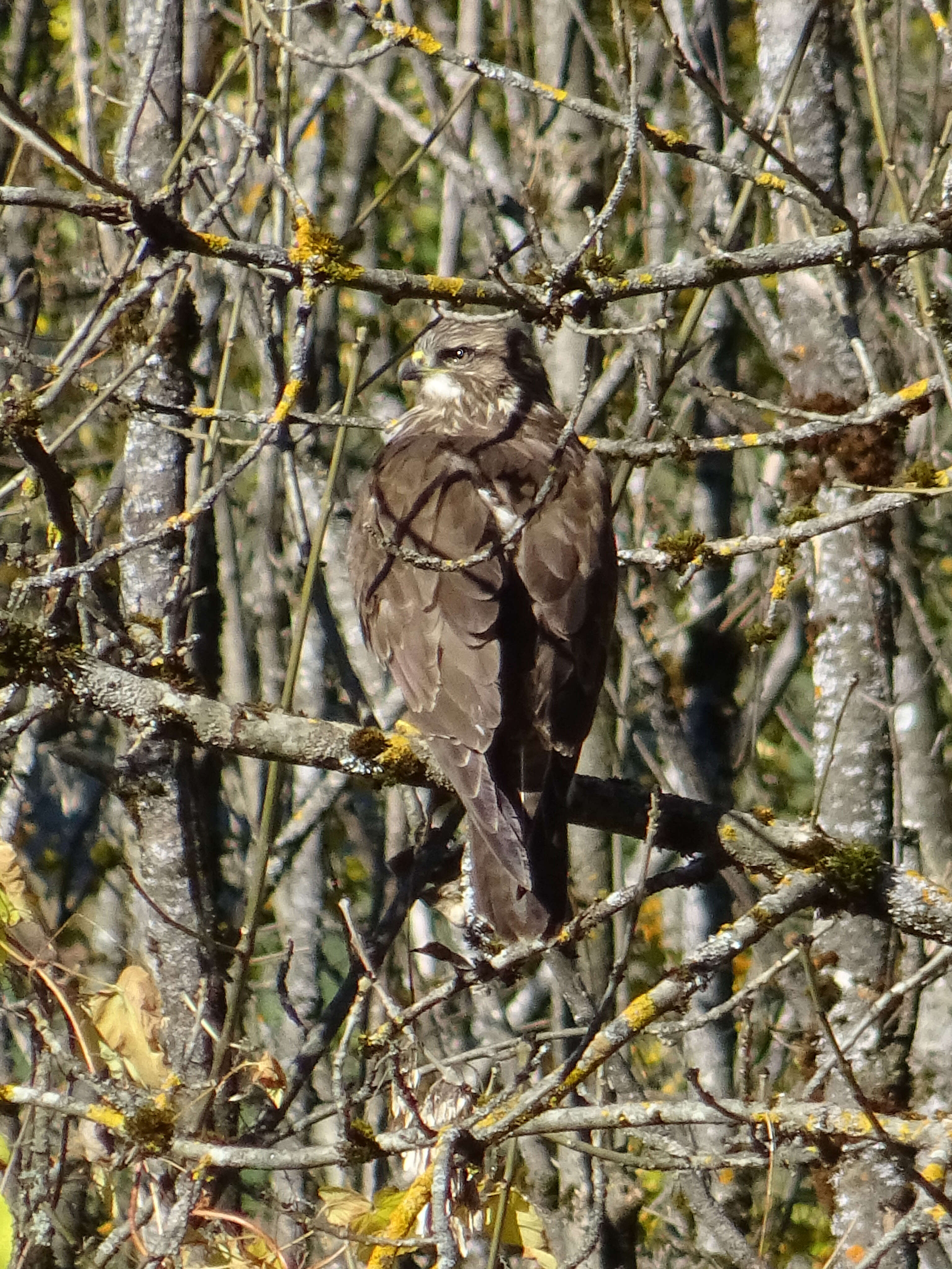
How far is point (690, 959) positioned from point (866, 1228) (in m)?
2.01

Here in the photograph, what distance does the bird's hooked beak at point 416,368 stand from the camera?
17.3 ft

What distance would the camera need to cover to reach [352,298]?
24.5 feet

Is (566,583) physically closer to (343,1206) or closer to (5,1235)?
(343,1206)

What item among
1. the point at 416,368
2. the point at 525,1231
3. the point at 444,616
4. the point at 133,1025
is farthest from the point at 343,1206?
the point at 416,368

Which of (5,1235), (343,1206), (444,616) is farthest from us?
(444,616)

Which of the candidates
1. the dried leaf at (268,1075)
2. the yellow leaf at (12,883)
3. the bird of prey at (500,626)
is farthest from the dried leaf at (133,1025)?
the bird of prey at (500,626)

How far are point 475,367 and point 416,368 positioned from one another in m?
0.21

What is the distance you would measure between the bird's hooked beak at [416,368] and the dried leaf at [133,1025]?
2.39 meters

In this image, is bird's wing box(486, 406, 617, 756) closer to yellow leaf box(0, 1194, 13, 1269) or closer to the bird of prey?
the bird of prey

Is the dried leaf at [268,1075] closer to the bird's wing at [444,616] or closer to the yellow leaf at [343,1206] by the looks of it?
the yellow leaf at [343,1206]

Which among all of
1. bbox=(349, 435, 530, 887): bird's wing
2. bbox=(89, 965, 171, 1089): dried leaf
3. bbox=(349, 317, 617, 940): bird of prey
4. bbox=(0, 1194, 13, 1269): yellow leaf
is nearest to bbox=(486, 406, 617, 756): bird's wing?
bbox=(349, 317, 617, 940): bird of prey

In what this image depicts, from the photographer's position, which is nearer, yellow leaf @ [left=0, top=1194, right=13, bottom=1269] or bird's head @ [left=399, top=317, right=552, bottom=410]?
yellow leaf @ [left=0, top=1194, right=13, bottom=1269]

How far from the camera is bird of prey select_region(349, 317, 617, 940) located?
361 cm

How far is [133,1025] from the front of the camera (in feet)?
12.2
